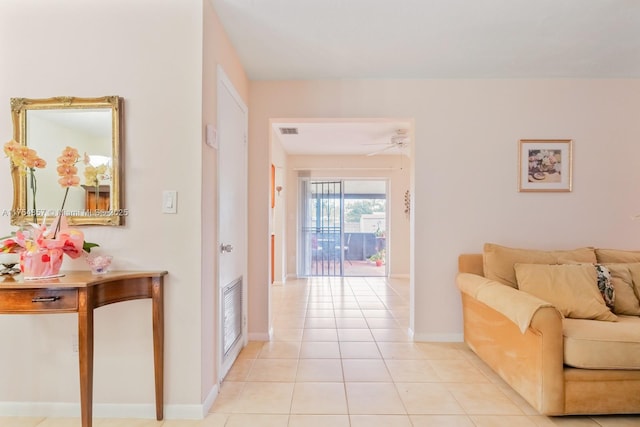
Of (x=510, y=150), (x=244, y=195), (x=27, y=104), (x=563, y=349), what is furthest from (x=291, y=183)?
(x=563, y=349)

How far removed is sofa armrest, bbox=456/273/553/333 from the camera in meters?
1.97

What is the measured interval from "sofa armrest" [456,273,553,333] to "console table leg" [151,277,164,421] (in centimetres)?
198

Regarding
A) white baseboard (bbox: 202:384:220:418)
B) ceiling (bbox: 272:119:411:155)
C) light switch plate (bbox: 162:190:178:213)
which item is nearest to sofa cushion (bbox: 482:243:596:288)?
ceiling (bbox: 272:119:411:155)

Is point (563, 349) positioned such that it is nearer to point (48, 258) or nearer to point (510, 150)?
point (510, 150)

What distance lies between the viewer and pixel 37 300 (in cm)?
161

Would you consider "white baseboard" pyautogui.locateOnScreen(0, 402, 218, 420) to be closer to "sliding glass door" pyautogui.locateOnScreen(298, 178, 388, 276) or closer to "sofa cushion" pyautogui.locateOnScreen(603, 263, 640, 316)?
"sofa cushion" pyautogui.locateOnScreen(603, 263, 640, 316)

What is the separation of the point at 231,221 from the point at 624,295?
2.77 meters

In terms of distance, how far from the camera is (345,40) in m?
2.48

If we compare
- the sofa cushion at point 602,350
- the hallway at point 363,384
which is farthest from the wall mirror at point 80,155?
the sofa cushion at point 602,350

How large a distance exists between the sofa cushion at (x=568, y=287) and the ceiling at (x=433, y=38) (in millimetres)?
1585

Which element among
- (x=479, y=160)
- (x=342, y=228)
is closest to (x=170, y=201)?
(x=479, y=160)

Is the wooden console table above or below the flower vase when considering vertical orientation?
below

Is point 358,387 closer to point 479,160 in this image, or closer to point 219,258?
point 219,258

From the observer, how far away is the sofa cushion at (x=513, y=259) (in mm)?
2662
